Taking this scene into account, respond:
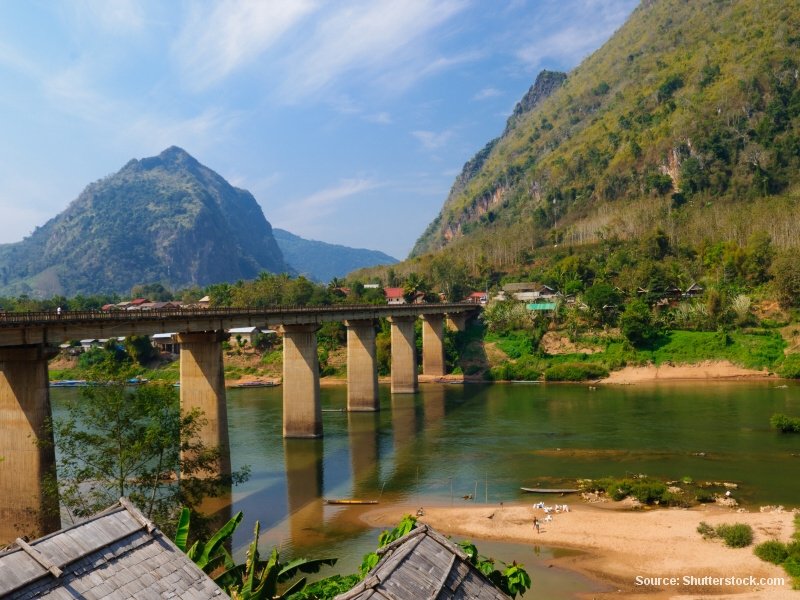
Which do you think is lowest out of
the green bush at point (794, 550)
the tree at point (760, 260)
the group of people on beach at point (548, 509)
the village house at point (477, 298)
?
the group of people on beach at point (548, 509)

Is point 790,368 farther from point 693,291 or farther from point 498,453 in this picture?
point 498,453

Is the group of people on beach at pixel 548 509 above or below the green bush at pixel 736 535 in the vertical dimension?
below

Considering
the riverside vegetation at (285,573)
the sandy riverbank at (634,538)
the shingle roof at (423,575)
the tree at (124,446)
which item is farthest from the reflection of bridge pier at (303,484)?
the shingle roof at (423,575)

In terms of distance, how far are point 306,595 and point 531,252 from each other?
141 meters

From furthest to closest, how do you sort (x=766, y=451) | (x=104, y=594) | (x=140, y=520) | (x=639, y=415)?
(x=639, y=415), (x=766, y=451), (x=140, y=520), (x=104, y=594)

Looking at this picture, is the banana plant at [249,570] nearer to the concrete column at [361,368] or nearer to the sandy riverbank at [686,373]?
the concrete column at [361,368]

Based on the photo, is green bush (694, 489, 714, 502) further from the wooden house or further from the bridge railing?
the wooden house

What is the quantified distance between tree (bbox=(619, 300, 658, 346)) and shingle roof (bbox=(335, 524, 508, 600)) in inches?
2936

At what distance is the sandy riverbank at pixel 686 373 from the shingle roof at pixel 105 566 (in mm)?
72380

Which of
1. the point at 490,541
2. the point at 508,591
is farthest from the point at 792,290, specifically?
the point at 508,591

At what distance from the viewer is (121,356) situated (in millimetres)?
101562

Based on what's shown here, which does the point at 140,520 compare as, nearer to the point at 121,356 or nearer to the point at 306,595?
the point at 306,595

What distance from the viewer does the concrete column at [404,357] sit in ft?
252

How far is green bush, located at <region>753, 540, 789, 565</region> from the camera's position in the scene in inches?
957
